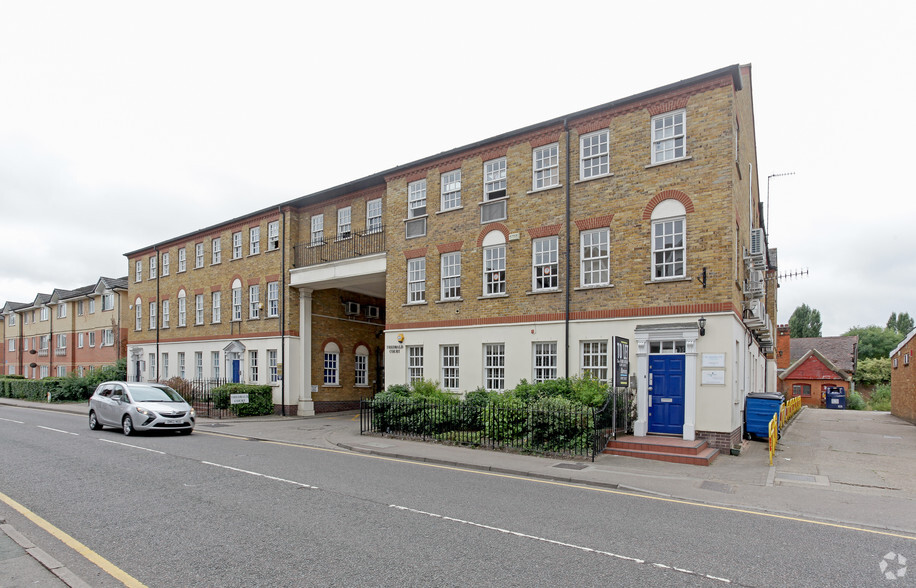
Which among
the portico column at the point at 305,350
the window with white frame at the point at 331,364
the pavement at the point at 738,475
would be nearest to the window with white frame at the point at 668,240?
the pavement at the point at 738,475

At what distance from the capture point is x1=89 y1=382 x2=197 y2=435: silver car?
1569 centimetres

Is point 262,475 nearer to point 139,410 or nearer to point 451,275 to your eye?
point 139,410

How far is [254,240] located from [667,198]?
66.0ft

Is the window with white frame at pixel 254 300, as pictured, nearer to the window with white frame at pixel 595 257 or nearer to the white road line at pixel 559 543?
the window with white frame at pixel 595 257

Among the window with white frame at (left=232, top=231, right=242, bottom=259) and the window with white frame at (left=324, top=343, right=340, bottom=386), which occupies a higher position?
the window with white frame at (left=232, top=231, right=242, bottom=259)

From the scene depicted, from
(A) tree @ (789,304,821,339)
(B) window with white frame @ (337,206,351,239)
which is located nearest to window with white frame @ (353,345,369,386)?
(B) window with white frame @ (337,206,351,239)

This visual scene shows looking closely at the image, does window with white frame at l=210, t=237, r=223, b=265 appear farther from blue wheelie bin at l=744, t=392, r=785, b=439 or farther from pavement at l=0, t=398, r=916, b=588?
blue wheelie bin at l=744, t=392, r=785, b=439

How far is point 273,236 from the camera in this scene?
26.7 meters

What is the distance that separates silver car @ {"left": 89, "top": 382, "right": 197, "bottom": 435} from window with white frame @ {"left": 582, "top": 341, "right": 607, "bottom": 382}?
37.9 ft

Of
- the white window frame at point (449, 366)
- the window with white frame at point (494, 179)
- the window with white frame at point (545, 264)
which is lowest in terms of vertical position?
the white window frame at point (449, 366)

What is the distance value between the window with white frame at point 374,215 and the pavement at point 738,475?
27.5ft

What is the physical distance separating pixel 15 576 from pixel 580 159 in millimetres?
15164

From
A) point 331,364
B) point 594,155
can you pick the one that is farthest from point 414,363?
point 594,155

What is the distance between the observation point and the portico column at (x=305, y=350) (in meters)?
25.2
